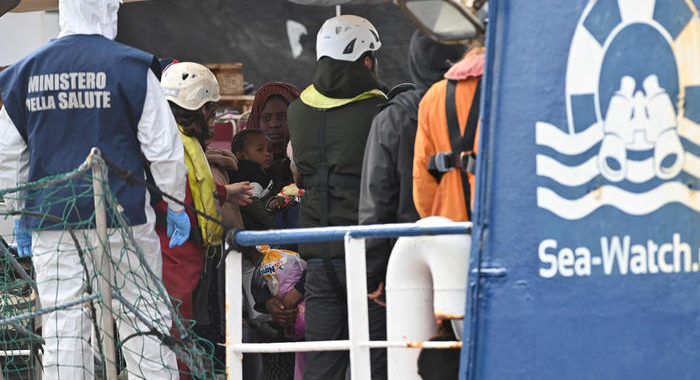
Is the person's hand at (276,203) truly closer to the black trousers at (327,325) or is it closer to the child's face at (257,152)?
the child's face at (257,152)

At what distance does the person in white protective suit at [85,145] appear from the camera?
5.53m

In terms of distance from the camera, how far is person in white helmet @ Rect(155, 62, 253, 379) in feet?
20.9

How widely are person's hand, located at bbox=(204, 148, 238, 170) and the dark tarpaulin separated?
735 centimetres

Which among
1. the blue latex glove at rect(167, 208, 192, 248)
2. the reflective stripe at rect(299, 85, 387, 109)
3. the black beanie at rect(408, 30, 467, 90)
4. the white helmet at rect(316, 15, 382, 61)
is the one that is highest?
the white helmet at rect(316, 15, 382, 61)

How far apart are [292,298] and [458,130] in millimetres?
2309

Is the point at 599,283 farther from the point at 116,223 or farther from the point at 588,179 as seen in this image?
the point at 116,223

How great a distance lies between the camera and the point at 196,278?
647 cm

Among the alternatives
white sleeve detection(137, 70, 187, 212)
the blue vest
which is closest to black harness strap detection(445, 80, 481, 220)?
white sleeve detection(137, 70, 187, 212)

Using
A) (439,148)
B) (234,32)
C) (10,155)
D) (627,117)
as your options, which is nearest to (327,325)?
(439,148)

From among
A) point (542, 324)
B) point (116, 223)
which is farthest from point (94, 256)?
point (542, 324)

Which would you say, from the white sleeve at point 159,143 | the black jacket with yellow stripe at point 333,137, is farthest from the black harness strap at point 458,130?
the white sleeve at point 159,143

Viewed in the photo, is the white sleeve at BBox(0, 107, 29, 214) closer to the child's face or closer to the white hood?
the white hood

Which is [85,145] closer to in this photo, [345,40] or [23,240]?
[23,240]

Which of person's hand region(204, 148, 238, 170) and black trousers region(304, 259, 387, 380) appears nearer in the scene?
black trousers region(304, 259, 387, 380)
